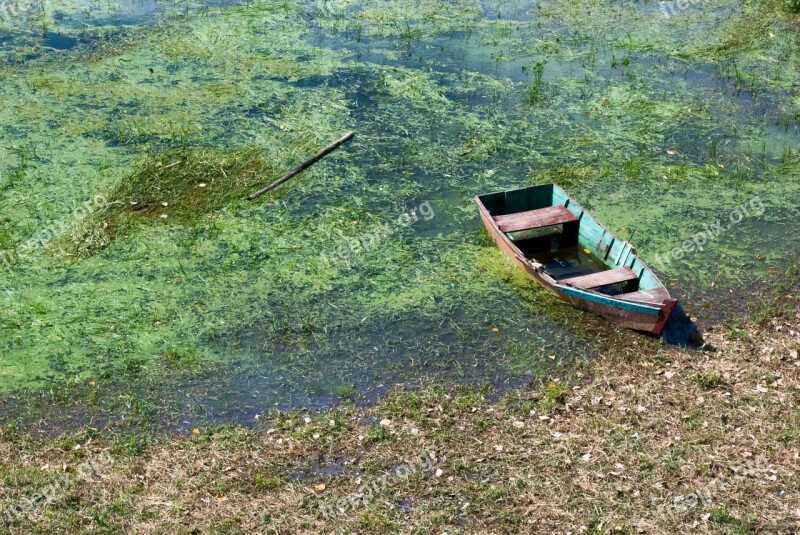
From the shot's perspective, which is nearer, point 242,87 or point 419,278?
point 419,278

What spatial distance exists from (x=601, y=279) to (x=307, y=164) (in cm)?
433

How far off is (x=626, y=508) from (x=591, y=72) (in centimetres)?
890

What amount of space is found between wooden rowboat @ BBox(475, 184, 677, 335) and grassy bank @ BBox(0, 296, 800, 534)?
66cm

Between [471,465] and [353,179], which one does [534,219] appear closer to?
[353,179]

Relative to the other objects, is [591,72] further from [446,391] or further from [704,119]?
[446,391]

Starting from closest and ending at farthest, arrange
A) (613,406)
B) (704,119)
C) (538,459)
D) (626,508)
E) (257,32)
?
1. (626,508)
2. (538,459)
3. (613,406)
4. (704,119)
5. (257,32)

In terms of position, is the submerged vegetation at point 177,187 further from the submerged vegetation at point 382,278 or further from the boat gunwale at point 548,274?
the boat gunwale at point 548,274

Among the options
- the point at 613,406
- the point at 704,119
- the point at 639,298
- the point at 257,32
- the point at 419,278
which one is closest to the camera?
the point at 613,406

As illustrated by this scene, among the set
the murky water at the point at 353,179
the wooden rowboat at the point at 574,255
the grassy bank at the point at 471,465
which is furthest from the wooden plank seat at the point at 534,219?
the grassy bank at the point at 471,465

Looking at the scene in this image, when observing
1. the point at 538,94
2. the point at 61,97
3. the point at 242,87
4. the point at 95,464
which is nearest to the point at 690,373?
the point at 95,464

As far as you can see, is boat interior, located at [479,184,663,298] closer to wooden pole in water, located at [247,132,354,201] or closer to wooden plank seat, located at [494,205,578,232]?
wooden plank seat, located at [494,205,578,232]

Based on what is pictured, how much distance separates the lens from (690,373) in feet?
27.0

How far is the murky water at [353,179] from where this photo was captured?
8.55 metres

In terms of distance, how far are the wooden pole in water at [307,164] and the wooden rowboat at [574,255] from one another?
8.27 ft
